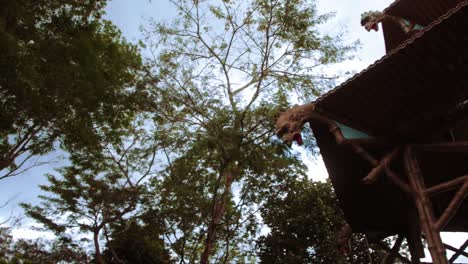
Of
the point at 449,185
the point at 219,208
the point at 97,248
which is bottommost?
the point at 449,185

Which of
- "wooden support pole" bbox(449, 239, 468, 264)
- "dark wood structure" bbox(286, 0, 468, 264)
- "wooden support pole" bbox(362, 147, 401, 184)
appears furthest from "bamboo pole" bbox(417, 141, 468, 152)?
"wooden support pole" bbox(449, 239, 468, 264)

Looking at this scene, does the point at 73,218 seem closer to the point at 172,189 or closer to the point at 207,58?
the point at 172,189

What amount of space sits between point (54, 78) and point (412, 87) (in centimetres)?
696

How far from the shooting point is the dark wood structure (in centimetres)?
393

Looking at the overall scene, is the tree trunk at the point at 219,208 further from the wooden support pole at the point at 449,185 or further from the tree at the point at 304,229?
the wooden support pole at the point at 449,185

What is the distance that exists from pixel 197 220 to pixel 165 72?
4.82m

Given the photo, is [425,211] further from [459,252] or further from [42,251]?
[42,251]

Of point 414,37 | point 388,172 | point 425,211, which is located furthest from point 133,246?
point 414,37

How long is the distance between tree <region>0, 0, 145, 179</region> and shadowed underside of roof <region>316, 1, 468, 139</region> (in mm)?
5705

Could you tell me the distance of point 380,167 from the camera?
14.4ft

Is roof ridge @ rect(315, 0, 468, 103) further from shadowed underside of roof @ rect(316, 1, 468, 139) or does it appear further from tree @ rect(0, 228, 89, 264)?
tree @ rect(0, 228, 89, 264)

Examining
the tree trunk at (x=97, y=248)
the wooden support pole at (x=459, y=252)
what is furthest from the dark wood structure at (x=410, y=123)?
the tree trunk at (x=97, y=248)

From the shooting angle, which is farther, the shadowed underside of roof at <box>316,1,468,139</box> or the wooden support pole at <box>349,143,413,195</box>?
the wooden support pole at <box>349,143,413,195</box>

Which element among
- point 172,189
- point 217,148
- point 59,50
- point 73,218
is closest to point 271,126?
point 217,148
